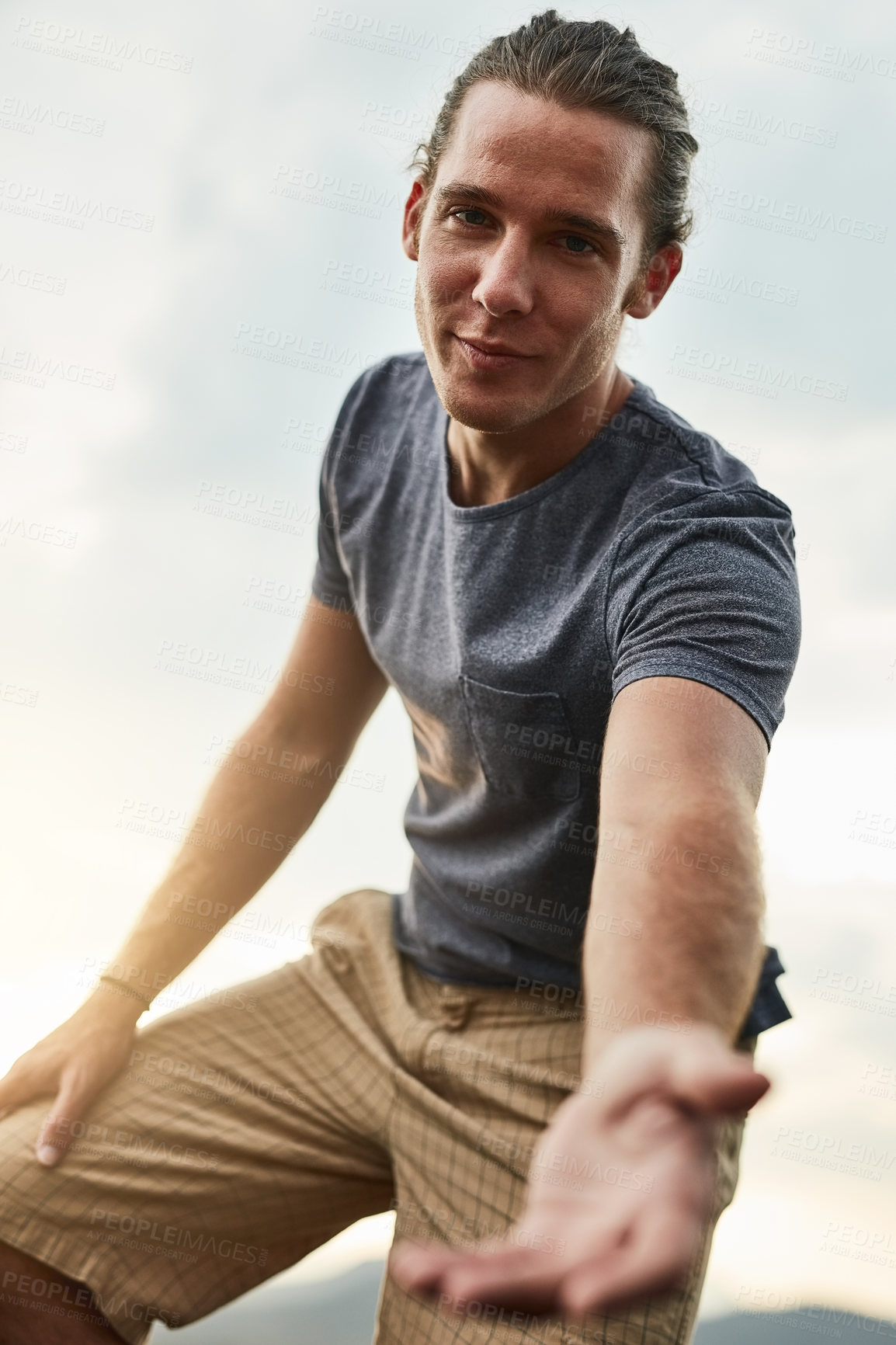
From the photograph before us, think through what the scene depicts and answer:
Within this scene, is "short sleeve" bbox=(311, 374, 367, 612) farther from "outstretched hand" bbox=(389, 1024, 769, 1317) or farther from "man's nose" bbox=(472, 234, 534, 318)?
"outstretched hand" bbox=(389, 1024, 769, 1317)

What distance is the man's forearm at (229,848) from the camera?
1.46 metres

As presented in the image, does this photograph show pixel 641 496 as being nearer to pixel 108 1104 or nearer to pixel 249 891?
pixel 249 891

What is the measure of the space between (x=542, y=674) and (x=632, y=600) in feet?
0.53

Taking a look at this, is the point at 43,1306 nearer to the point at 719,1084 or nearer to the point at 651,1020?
the point at 651,1020

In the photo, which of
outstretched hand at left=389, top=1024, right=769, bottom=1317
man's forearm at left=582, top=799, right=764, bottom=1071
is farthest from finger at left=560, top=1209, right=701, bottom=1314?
man's forearm at left=582, top=799, right=764, bottom=1071

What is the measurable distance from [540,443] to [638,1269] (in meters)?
0.91

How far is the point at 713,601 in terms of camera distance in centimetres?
98

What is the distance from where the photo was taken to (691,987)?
0.75m

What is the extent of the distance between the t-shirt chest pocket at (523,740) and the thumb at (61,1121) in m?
0.63

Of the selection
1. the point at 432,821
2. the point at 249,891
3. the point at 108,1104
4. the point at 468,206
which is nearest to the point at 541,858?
the point at 432,821

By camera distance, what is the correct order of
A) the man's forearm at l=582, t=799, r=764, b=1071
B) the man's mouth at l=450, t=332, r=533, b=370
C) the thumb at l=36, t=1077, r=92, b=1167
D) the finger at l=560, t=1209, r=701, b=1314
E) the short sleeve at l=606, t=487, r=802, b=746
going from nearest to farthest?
the finger at l=560, t=1209, r=701, b=1314, the man's forearm at l=582, t=799, r=764, b=1071, the short sleeve at l=606, t=487, r=802, b=746, the man's mouth at l=450, t=332, r=533, b=370, the thumb at l=36, t=1077, r=92, b=1167

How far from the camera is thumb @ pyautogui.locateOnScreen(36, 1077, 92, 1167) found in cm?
129

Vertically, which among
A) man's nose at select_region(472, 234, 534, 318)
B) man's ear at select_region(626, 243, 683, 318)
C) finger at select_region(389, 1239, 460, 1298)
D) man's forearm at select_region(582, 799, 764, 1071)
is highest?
man's ear at select_region(626, 243, 683, 318)

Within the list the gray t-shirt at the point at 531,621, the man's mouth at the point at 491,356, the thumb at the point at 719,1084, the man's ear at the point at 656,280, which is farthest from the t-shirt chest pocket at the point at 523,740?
the thumb at the point at 719,1084
